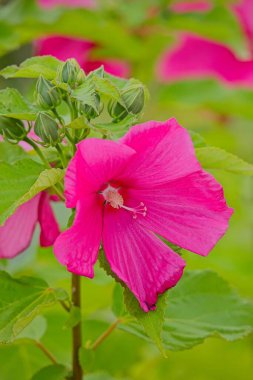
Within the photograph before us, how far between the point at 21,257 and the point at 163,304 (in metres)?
0.51

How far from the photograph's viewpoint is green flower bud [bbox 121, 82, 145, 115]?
769mm

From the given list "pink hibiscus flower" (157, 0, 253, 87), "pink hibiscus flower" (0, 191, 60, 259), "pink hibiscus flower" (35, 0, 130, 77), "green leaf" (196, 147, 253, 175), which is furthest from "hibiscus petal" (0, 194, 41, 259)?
"pink hibiscus flower" (157, 0, 253, 87)

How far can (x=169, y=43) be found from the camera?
1.79 metres

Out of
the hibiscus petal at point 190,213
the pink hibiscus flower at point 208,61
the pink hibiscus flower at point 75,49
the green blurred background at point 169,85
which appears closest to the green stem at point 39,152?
the hibiscus petal at point 190,213

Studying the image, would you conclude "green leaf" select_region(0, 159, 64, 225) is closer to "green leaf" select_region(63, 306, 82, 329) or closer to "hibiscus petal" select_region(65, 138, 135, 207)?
"hibiscus petal" select_region(65, 138, 135, 207)

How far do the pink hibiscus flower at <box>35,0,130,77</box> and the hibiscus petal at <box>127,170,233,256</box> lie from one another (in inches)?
40.9

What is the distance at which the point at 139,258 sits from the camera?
75cm

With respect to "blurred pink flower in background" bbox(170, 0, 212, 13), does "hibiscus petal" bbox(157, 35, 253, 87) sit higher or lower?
lower

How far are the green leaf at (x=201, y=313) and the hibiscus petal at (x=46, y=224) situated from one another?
145 millimetres

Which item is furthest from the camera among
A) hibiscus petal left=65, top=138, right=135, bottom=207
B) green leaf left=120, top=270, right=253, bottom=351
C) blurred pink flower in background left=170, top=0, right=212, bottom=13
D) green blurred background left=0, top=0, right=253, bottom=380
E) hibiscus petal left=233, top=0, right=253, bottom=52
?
hibiscus petal left=233, top=0, right=253, bottom=52

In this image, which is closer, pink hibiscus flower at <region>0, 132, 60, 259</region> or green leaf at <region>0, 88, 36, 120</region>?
green leaf at <region>0, 88, 36, 120</region>

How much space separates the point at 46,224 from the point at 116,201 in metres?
0.15

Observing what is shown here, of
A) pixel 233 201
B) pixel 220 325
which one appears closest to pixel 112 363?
pixel 220 325

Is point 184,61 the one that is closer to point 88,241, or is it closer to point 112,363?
point 112,363
